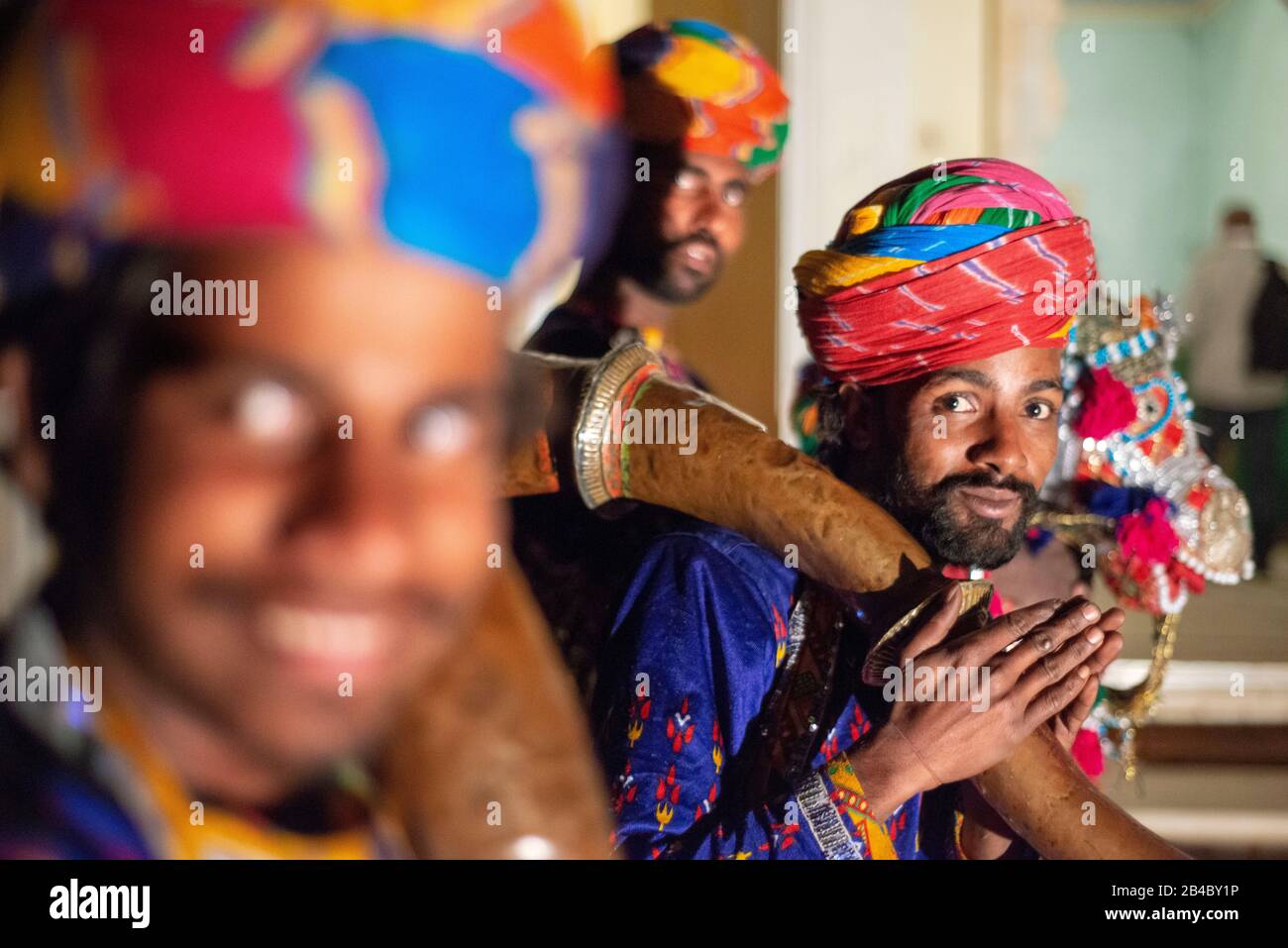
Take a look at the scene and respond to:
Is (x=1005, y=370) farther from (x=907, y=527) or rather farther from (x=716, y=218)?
(x=716, y=218)

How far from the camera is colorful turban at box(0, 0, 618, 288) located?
2.02 feet

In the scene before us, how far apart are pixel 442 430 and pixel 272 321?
104 mm

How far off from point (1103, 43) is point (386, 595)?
8670 millimetres

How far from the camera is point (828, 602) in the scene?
4.79 ft

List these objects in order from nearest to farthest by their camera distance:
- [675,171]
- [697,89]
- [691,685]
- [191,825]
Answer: [191,825]
[691,685]
[697,89]
[675,171]

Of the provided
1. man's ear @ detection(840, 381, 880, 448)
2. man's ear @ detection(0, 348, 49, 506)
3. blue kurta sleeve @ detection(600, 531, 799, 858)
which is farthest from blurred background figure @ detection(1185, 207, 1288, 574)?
man's ear @ detection(0, 348, 49, 506)

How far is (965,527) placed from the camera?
1.48m

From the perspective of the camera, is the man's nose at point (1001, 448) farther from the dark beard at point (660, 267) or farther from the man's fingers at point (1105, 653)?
the dark beard at point (660, 267)

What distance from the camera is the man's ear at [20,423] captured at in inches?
26.6

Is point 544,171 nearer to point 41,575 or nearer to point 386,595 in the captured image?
point 386,595

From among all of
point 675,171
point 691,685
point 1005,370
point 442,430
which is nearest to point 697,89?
point 675,171

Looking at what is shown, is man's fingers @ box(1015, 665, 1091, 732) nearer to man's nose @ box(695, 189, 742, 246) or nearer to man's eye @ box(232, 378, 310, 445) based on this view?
man's eye @ box(232, 378, 310, 445)

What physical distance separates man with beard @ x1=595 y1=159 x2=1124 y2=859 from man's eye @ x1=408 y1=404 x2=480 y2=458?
0.63 meters
